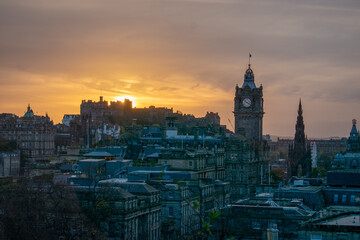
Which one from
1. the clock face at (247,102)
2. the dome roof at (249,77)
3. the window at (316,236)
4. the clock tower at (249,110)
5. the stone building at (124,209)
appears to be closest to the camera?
the window at (316,236)

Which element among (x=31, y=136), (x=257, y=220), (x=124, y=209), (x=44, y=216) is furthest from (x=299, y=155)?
(x=44, y=216)

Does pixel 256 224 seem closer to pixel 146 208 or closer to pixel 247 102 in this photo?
pixel 146 208

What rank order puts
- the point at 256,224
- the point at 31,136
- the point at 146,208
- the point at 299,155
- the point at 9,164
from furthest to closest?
the point at 31,136, the point at 299,155, the point at 9,164, the point at 146,208, the point at 256,224

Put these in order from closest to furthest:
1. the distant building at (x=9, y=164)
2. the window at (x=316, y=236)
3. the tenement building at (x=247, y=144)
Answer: the window at (x=316, y=236), the tenement building at (x=247, y=144), the distant building at (x=9, y=164)

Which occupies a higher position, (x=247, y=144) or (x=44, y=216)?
(x=247, y=144)

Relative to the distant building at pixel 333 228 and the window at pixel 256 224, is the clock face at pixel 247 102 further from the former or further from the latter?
the distant building at pixel 333 228

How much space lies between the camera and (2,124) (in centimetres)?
18775

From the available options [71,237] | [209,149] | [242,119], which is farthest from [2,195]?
[242,119]

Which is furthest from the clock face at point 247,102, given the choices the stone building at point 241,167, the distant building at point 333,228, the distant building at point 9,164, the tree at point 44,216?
the distant building at point 333,228

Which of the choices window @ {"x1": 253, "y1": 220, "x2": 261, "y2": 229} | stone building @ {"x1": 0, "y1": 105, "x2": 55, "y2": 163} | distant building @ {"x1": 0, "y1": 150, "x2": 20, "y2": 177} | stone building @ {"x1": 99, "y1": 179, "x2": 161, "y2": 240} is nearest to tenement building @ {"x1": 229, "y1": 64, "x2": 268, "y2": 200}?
stone building @ {"x1": 99, "y1": 179, "x2": 161, "y2": 240}

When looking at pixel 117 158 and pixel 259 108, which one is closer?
pixel 117 158

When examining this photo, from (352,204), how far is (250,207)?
58.0ft

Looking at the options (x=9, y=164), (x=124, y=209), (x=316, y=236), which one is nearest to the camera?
(x=316, y=236)

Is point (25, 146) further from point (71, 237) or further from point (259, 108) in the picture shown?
point (71, 237)
